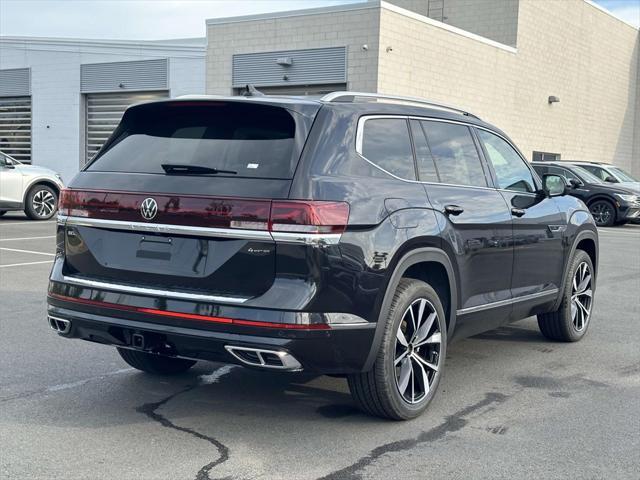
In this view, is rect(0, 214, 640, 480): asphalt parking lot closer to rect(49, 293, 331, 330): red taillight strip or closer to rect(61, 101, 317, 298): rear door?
rect(49, 293, 331, 330): red taillight strip

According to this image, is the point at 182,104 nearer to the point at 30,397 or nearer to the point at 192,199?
the point at 192,199

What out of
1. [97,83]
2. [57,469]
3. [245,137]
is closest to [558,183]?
[245,137]

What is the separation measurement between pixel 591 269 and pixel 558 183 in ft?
3.48

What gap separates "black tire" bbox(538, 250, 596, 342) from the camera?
6867 mm

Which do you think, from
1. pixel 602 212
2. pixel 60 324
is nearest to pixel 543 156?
pixel 602 212

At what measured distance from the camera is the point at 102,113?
1122 inches

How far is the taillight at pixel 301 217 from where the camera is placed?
412cm

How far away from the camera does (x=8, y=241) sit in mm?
14273

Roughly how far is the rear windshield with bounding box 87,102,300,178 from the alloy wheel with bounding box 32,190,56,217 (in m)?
14.5

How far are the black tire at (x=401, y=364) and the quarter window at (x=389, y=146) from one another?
68 cm

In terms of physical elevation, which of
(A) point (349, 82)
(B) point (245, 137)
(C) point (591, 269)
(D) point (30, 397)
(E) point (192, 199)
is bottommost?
(D) point (30, 397)

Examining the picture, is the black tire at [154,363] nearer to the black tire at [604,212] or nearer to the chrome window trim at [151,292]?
the chrome window trim at [151,292]

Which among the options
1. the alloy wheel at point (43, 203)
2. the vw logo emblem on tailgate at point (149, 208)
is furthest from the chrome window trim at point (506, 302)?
the alloy wheel at point (43, 203)

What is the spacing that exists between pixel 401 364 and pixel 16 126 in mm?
28372
